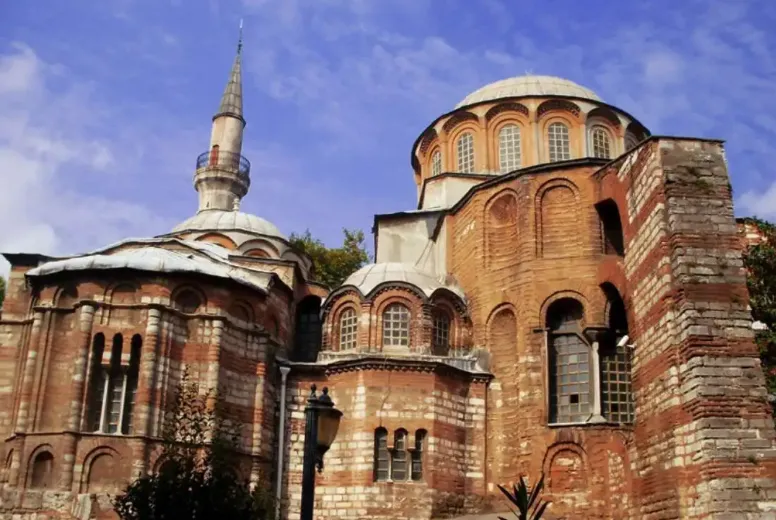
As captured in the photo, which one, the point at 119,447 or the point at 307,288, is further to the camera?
the point at 307,288

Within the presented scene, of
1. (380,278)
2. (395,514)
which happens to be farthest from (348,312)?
(395,514)

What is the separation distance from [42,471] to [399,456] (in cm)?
795

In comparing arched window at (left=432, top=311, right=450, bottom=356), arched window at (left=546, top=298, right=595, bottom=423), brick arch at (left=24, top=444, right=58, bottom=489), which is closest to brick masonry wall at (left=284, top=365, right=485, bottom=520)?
arched window at (left=432, top=311, right=450, bottom=356)

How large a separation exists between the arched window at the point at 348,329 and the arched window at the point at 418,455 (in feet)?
10.5

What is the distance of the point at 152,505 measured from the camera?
12.4 meters

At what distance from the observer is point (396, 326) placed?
887 inches

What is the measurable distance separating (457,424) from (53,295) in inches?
395

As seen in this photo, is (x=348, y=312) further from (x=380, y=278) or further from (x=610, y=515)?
(x=610, y=515)

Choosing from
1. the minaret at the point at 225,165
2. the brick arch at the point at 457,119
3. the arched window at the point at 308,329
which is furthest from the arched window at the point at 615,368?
the minaret at the point at 225,165

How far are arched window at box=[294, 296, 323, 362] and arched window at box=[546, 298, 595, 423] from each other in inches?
293

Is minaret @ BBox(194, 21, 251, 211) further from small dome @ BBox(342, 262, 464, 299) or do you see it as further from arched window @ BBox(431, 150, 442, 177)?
small dome @ BBox(342, 262, 464, 299)

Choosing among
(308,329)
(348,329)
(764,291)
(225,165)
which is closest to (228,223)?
(225,165)

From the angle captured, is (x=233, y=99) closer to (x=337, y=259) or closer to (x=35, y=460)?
(x=337, y=259)

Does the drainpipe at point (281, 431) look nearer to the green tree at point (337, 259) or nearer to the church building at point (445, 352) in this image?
the church building at point (445, 352)
